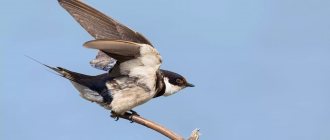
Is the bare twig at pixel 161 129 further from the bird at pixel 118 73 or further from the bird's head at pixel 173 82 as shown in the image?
the bird's head at pixel 173 82

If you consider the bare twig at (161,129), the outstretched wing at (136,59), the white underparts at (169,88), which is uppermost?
the white underparts at (169,88)

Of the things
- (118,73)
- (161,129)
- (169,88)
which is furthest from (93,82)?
(161,129)

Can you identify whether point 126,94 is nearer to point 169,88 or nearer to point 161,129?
point 169,88

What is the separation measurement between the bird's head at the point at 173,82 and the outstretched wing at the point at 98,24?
67 centimetres

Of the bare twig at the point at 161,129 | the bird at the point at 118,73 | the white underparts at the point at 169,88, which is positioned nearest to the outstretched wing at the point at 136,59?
the bird at the point at 118,73

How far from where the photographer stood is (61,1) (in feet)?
17.1

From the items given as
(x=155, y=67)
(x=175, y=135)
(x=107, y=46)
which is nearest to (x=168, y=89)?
(x=155, y=67)

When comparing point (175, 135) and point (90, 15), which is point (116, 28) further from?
point (175, 135)

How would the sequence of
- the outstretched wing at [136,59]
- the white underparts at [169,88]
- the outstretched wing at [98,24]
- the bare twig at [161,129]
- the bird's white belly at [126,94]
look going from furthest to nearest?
the white underparts at [169,88]
the bird's white belly at [126,94]
the outstretched wing at [98,24]
the outstretched wing at [136,59]
the bare twig at [161,129]

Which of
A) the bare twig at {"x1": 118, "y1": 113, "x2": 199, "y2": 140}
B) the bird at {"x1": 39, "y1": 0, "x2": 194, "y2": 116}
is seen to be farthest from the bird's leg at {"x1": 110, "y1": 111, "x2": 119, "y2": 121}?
the bare twig at {"x1": 118, "y1": 113, "x2": 199, "y2": 140}

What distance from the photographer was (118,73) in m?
5.48

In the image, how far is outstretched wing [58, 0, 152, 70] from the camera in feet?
17.1

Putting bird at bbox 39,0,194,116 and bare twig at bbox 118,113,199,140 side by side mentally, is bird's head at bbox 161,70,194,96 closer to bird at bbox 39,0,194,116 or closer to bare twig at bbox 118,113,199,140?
bird at bbox 39,0,194,116

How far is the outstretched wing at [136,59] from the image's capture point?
4953 mm
